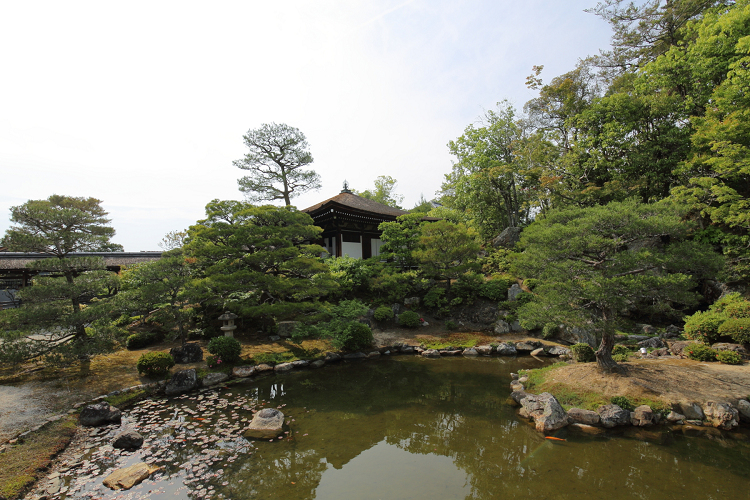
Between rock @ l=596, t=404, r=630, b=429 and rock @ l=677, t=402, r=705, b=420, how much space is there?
109 cm

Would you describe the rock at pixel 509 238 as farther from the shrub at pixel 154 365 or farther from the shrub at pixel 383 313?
the shrub at pixel 154 365

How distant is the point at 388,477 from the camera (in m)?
4.73

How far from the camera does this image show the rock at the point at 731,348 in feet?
26.4

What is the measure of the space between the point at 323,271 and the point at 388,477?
24.1ft

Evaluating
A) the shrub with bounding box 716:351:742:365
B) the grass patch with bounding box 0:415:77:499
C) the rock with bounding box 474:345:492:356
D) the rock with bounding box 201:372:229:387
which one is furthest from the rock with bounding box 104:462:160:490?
the shrub with bounding box 716:351:742:365

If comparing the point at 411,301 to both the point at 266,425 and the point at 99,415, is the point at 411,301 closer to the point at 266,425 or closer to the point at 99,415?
the point at 266,425

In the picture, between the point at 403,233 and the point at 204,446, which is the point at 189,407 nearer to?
the point at 204,446

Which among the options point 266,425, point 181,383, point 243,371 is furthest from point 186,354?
point 266,425

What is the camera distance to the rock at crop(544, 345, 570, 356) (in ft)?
34.0

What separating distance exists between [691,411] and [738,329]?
4.24 metres

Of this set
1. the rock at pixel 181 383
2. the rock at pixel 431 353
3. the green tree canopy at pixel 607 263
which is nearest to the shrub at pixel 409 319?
the rock at pixel 431 353

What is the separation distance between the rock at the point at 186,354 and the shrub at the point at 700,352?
1401cm

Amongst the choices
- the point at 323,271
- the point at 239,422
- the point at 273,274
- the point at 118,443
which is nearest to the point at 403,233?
the point at 323,271

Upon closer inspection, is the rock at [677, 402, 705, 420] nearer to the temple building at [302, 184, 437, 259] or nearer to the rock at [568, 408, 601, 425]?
the rock at [568, 408, 601, 425]
